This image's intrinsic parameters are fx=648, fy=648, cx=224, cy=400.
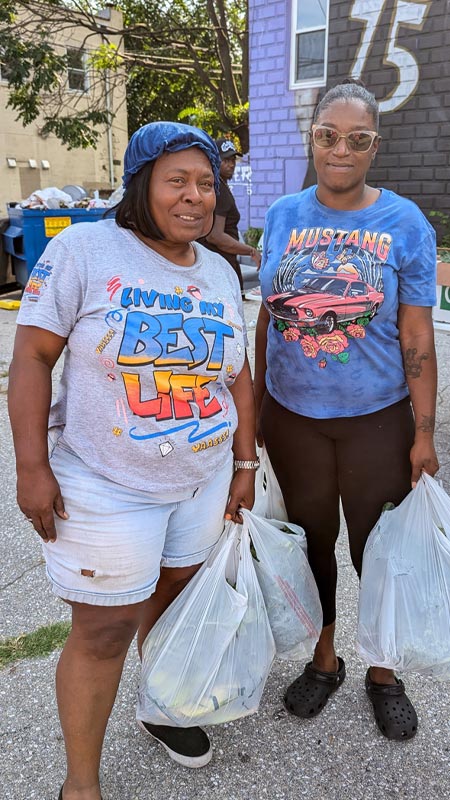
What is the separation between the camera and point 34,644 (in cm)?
237

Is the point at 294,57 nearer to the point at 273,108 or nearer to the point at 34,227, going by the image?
the point at 273,108

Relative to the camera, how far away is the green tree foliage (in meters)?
11.0

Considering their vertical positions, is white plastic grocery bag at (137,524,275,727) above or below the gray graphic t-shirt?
below

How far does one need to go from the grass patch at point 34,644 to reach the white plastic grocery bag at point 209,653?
0.68 meters

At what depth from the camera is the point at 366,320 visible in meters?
1.78

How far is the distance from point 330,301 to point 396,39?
24.4 ft

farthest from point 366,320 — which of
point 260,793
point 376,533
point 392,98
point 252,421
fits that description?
point 392,98

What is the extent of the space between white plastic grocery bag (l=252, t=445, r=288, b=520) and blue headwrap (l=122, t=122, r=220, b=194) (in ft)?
3.25

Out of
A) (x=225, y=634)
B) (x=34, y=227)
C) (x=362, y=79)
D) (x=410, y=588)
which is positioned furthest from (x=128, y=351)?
(x=362, y=79)

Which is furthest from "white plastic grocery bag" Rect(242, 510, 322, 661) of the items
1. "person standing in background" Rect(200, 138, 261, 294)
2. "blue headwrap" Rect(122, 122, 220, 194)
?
"person standing in background" Rect(200, 138, 261, 294)

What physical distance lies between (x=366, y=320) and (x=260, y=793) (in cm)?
134

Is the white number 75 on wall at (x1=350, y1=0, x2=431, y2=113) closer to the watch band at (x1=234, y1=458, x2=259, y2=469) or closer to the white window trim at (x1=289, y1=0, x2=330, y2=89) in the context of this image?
the white window trim at (x1=289, y1=0, x2=330, y2=89)

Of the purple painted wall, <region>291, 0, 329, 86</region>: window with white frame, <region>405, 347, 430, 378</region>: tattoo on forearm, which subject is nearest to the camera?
<region>405, 347, 430, 378</region>: tattoo on forearm

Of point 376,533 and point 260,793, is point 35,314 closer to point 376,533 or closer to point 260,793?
point 376,533
